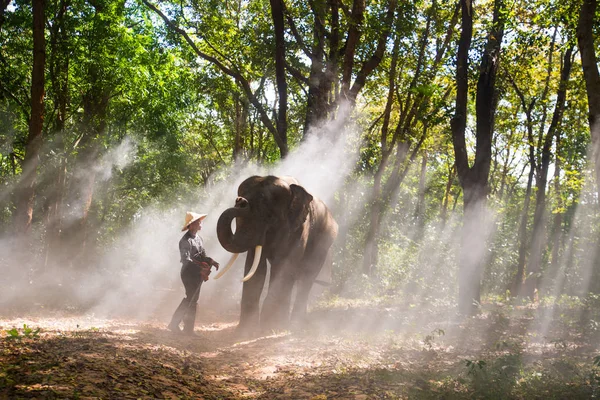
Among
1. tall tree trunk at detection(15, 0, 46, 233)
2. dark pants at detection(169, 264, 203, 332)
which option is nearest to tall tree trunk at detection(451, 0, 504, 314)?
dark pants at detection(169, 264, 203, 332)

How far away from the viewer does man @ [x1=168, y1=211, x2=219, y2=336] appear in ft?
33.7

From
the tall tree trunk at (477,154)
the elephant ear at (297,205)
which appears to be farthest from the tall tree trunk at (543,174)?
the elephant ear at (297,205)

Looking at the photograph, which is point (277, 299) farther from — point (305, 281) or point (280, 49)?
point (280, 49)

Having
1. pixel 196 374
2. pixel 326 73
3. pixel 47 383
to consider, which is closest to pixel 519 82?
pixel 326 73

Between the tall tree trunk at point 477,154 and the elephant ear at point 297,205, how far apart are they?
Result: 5036mm

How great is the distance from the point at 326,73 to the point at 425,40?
7.25m

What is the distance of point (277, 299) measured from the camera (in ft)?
38.1

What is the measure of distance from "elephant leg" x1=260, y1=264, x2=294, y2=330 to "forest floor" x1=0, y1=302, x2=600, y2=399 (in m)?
0.42

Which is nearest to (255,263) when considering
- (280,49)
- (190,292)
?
(190,292)

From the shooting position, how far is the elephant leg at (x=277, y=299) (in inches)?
454

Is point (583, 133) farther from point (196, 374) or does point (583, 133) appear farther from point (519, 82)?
point (196, 374)

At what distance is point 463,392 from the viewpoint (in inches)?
281

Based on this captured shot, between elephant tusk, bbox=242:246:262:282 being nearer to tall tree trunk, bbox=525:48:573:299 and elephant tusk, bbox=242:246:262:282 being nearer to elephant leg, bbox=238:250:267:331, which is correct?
elephant leg, bbox=238:250:267:331

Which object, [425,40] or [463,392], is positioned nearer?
[463,392]
